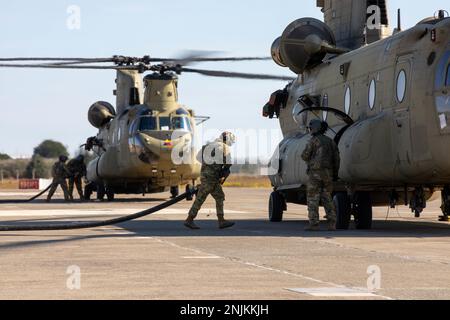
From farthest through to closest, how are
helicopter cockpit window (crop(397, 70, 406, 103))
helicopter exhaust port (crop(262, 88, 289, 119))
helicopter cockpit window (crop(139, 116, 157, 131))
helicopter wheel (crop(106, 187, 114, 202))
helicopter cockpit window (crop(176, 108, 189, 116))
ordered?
helicopter wheel (crop(106, 187, 114, 202)) < helicopter cockpit window (crop(176, 108, 189, 116)) < helicopter cockpit window (crop(139, 116, 157, 131)) < helicopter exhaust port (crop(262, 88, 289, 119)) < helicopter cockpit window (crop(397, 70, 406, 103))

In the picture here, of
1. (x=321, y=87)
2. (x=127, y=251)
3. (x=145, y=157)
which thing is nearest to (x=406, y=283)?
(x=127, y=251)

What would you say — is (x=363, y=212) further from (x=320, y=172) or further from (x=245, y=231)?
(x=245, y=231)

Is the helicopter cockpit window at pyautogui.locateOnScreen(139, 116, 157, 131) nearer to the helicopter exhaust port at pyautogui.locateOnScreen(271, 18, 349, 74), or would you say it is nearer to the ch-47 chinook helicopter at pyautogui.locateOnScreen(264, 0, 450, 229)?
the ch-47 chinook helicopter at pyautogui.locateOnScreen(264, 0, 450, 229)

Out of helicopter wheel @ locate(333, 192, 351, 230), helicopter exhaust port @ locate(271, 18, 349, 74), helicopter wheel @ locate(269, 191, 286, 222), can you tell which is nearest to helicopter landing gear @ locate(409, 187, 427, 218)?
helicopter wheel @ locate(333, 192, 351, 230)

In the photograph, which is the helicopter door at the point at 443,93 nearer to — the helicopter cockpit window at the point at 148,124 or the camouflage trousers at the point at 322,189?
the camouflage trousers at the point at 322,189

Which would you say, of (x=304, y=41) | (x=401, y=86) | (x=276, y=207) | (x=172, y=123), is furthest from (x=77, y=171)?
(x=401, y=86)

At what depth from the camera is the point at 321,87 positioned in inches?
834

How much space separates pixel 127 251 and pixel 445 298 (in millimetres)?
5881

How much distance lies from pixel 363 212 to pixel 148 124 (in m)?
18.9

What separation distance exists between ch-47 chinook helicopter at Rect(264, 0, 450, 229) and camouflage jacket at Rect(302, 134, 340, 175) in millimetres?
255

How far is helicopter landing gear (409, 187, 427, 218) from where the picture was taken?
687 inches

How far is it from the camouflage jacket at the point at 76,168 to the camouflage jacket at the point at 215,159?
22.1 m
